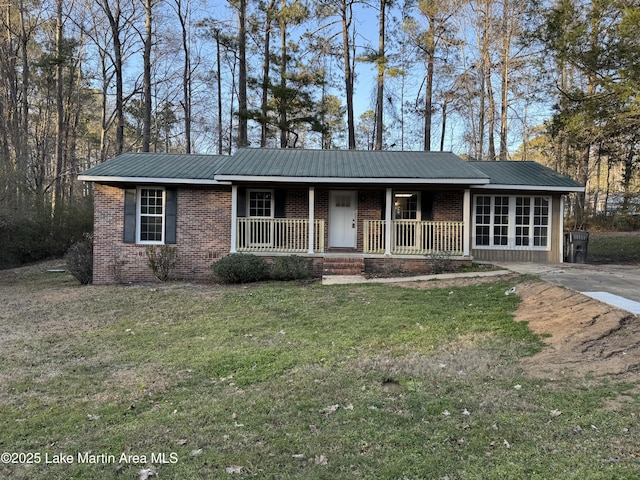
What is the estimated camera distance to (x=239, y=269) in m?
10.6

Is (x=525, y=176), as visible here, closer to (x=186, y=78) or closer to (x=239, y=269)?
(x=239, y=269)

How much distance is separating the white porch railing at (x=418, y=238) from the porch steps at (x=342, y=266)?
73 centimetres

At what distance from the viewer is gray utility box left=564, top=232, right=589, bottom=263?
41.7 feet

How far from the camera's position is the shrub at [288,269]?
1084cm

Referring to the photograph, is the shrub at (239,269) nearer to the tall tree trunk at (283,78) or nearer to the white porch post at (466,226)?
the white porch post at (466,226)

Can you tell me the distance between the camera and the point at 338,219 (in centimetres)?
1299

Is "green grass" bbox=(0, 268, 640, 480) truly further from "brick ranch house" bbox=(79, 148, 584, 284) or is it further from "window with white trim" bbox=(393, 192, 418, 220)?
"window with white trim" bbox=(393, 192, 418, 220)

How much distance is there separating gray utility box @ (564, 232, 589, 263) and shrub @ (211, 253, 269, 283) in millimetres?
9397

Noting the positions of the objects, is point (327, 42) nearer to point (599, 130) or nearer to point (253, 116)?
point (253, 116)

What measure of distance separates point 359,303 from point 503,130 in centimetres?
1705

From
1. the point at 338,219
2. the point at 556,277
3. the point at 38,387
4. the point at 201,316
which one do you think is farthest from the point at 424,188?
the point at 38,387

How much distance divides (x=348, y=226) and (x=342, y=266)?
6.58 ft

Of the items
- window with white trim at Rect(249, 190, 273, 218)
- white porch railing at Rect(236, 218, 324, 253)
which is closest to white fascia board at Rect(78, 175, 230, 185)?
window with white trim at Rect(249, 190, 273, 218)

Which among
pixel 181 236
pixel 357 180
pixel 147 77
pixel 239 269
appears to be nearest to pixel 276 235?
pixel 239 269
